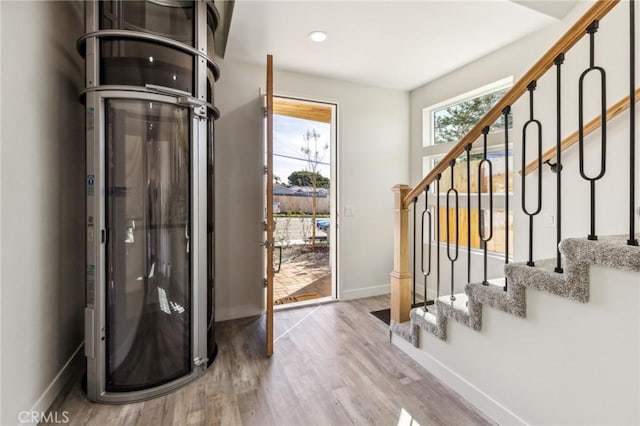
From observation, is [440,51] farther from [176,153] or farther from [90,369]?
[90,369]

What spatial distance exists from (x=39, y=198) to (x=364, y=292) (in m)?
3.16

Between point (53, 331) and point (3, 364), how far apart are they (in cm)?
46

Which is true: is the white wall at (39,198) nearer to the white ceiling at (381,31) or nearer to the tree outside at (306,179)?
the white ceiling at (381,31)

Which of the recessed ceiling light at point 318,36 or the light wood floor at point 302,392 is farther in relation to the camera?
the recessed ceiling light at point 318,36

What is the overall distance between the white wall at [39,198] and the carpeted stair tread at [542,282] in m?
2.38

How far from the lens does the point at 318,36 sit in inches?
104

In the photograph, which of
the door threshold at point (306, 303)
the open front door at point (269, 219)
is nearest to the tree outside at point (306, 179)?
the door threshold at point (306, 303)

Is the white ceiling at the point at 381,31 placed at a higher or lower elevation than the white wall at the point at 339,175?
higher

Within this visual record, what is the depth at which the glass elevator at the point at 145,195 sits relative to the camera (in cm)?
179

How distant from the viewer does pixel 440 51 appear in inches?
115

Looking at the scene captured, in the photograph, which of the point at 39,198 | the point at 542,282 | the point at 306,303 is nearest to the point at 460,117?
the point at 542,282

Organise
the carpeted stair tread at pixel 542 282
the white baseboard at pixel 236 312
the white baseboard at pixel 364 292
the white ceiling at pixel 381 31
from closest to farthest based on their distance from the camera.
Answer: the carpeted stair tread at pixel 542 282
the white ceiling at pixel 381 31
the white baseboard at pixel 236 312
the white baseboard at pixel 364 292

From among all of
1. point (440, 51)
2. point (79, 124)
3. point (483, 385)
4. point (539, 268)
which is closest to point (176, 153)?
point (79, 124)

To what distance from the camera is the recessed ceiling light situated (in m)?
2.60
